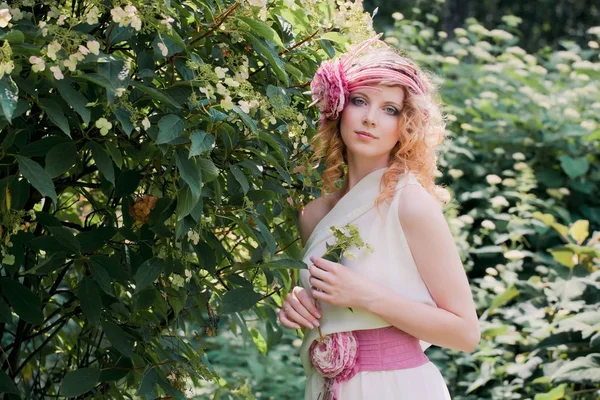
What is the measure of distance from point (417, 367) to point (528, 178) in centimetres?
314

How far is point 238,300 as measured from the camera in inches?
69.4

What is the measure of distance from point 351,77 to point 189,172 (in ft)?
1.97

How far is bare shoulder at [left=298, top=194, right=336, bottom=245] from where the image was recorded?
2.14m

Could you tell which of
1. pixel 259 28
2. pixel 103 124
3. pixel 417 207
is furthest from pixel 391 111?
pixel 103 124

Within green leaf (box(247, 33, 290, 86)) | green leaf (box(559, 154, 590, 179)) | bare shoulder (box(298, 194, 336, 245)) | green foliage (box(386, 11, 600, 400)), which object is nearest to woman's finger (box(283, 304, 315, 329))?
bare shoulder (box(298, 194, 336, 245))

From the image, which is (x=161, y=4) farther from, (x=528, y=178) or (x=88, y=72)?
(x=528, y=178)

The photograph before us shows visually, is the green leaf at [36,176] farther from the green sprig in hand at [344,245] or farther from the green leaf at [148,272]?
the green sprig in hand at [344,245]

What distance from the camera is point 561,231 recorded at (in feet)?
14.0

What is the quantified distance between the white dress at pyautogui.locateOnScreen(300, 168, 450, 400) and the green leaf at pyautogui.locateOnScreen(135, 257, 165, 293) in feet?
1.23

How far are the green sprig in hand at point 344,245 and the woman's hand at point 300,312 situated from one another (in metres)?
0.04

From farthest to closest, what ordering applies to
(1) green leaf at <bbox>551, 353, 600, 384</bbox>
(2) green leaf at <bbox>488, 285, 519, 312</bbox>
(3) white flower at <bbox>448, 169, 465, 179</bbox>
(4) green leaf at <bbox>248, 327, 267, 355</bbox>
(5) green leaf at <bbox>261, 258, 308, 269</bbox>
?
(3) white flower at <bbox>448, 169, 465, 179</bbox> < (2) green leaf at <bbox>488, 285, 519, 312</bbox> < (1) green leaf at <bbox>551, 353, 600, 384</bbox> < (4) green leaf at <bbox>248, 327, 267, 355</bbox> < (5) green leaf at <bbox>261, 258, 308, 269</bbox>

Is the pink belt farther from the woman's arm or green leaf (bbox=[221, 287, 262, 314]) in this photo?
green leaf (bbox=[221, 287, 262, 314])

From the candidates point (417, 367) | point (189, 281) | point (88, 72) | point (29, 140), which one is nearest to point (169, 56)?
point (88, 72)

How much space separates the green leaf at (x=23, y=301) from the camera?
1.85m
